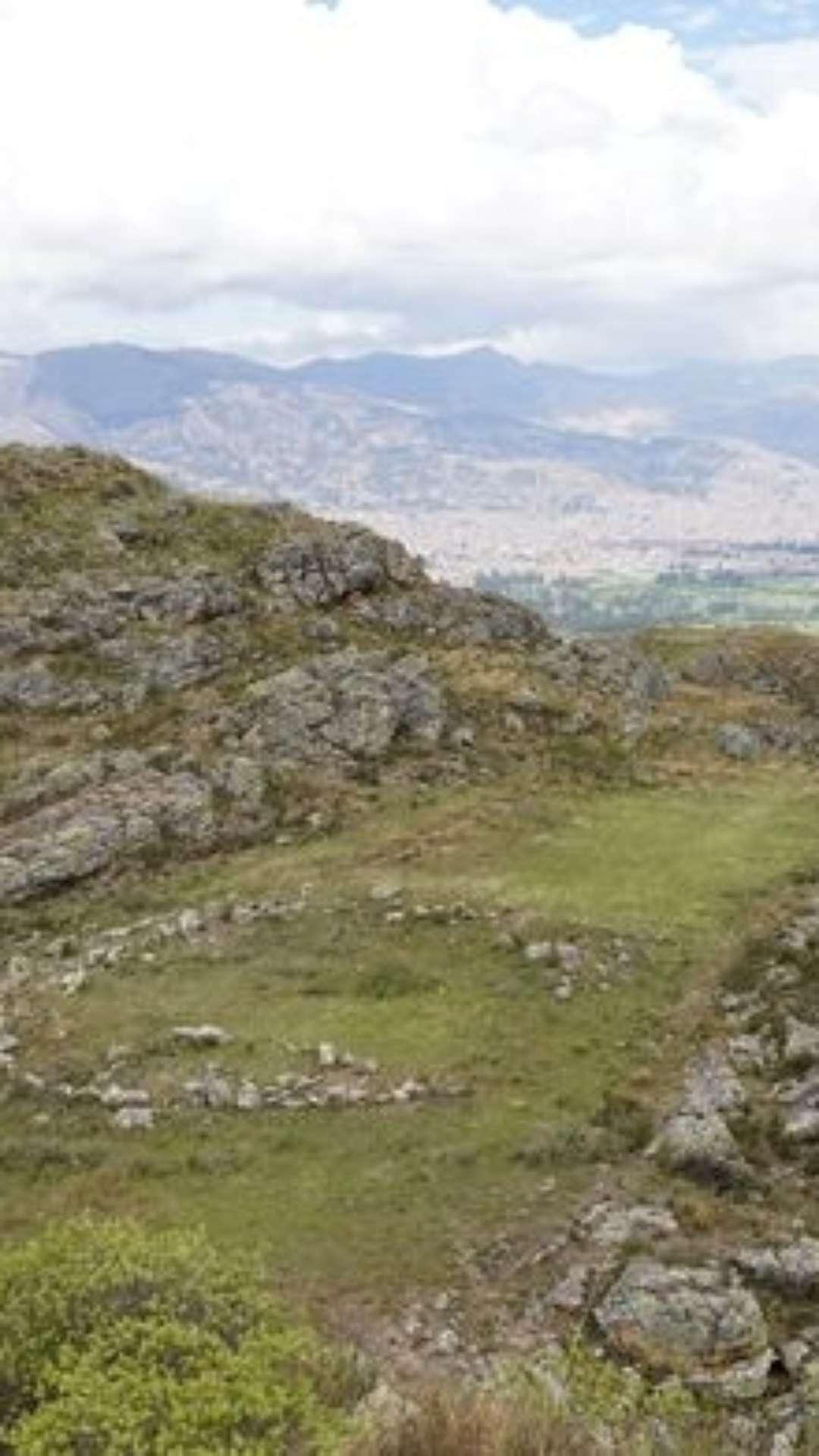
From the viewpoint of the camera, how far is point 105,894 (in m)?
46.6

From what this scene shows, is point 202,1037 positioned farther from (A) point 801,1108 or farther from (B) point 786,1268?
(B) point 786,1268

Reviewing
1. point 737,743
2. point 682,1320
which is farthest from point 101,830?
point 682,1320

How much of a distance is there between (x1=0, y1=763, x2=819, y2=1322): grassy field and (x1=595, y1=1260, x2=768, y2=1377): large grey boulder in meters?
3.16

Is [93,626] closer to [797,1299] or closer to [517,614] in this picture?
[517,614]

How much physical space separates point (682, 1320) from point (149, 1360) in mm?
12096

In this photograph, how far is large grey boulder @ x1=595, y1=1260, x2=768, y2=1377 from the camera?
25219 mm

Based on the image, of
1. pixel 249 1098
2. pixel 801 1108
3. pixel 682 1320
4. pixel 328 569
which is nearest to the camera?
pixel 682 1320

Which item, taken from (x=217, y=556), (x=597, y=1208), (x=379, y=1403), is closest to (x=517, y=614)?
(x=217, y=556)

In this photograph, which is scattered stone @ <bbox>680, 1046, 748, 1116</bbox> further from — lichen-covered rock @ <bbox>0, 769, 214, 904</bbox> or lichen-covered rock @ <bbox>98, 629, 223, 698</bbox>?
lichen-covered rock @ <bbox>98, 629, 223, 698</bbox>

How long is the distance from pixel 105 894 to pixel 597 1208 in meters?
20.6

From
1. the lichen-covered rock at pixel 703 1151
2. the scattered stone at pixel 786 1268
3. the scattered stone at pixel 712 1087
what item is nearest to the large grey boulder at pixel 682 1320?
the scattered stone at pixel 786 1268

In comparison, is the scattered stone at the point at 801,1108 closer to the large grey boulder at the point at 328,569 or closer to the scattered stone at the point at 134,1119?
the scattered stone at the point at 134,1119

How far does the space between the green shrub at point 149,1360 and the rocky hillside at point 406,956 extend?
4.94 ft

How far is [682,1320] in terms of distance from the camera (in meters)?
25.8
